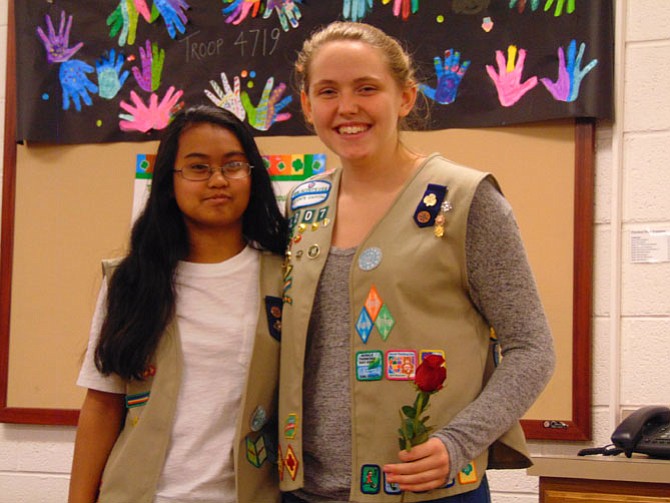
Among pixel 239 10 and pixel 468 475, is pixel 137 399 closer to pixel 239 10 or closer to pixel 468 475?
pixel 468 475

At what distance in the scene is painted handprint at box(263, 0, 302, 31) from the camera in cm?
270

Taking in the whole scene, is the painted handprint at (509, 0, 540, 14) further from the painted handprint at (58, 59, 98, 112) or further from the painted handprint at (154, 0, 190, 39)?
the painted handprint at (58, 59, 98, 112)

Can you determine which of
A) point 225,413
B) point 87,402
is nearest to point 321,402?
point 225,413

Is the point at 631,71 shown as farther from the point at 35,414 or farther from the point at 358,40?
the point at 35,414

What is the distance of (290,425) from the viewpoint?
1.42 m

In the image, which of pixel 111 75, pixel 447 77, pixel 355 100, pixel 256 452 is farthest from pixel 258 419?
pixel 111 75

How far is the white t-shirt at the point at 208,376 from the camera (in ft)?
4.95

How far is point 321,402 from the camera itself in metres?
1.40

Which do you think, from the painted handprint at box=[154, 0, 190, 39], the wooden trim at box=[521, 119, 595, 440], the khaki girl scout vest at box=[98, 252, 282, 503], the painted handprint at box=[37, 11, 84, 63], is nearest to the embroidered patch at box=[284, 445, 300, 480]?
the khaki girl scout vest at box=[98, 252, 282, 503]

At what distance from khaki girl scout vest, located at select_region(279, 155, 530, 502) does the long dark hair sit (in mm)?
309

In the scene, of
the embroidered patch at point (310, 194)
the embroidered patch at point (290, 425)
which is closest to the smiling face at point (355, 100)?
the embroidered patch at point (310, 194)

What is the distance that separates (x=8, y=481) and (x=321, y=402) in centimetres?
196

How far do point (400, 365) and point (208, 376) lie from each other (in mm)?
393

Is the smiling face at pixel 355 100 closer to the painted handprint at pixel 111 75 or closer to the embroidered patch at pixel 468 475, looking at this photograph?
the embroidered patch at pixel 468 475
